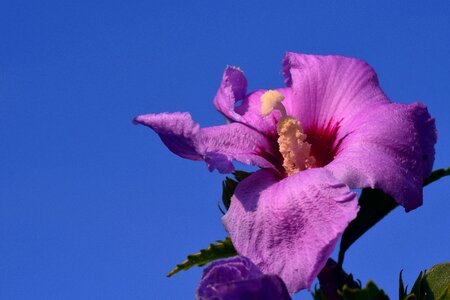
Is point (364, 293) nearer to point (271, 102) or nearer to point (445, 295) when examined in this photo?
point (445, 295)

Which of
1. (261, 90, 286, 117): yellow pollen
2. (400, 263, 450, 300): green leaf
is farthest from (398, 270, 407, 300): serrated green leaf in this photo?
(261, 90, 286, 117): yellow pollen

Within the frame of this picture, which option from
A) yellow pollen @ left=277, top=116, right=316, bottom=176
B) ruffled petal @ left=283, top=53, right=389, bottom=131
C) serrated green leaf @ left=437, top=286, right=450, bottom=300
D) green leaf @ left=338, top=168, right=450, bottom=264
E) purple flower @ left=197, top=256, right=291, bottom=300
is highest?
ruffled petal @ left=283, top=53, right=389, bottom=131

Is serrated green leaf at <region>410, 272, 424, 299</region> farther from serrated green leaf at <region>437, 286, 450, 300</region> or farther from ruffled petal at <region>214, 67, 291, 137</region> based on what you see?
ruffled petal at <region>214, 67, 291, 137</region>

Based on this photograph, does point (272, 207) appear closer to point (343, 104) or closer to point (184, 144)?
point (184, 144)

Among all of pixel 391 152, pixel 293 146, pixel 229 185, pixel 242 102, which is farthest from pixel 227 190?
pixel 391 152

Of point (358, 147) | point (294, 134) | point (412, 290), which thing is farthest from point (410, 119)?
point (412, 290)

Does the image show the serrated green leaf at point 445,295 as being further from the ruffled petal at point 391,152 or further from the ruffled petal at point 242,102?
the ruffled petal at point 242,102
